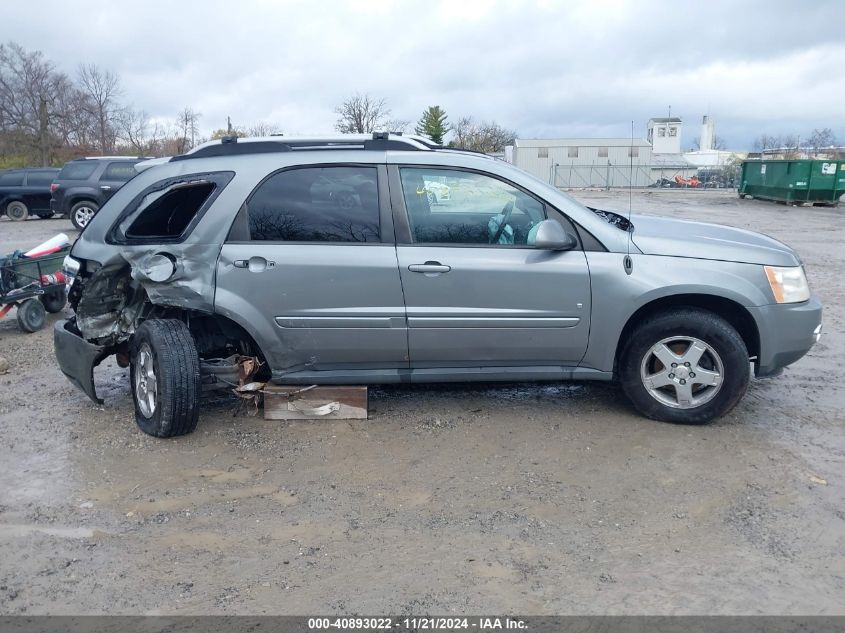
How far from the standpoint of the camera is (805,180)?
2741cm

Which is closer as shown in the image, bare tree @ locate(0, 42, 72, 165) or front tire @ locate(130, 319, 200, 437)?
front tire @ locate(130, 319, 200, 437)

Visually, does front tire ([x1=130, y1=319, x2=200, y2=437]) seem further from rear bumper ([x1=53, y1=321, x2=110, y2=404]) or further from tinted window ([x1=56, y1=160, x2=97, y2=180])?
tinted window ([x1=56, y1=160, x2=97, y2=180])

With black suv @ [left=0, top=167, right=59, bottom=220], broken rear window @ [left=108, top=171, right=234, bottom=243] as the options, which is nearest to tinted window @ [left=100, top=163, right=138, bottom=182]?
black suv @ [left=0, top=167, right=59, bottom=220]

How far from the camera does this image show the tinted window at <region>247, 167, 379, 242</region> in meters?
4.61

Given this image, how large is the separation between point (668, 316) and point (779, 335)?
70 cm

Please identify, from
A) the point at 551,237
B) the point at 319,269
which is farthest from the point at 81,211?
the point at 551,237

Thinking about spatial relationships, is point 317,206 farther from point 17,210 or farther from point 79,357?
point 17,210

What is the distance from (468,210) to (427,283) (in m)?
0.63

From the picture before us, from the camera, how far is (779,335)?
4570 millimetres

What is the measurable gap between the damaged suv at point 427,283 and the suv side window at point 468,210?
0.04ft

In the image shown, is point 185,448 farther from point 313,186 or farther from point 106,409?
point 313,186

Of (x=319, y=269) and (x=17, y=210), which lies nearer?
(x=319, y=269)

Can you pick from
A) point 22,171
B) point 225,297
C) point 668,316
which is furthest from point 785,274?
point 22,171

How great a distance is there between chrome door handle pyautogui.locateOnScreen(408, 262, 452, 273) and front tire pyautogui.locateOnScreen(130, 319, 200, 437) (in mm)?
1477
